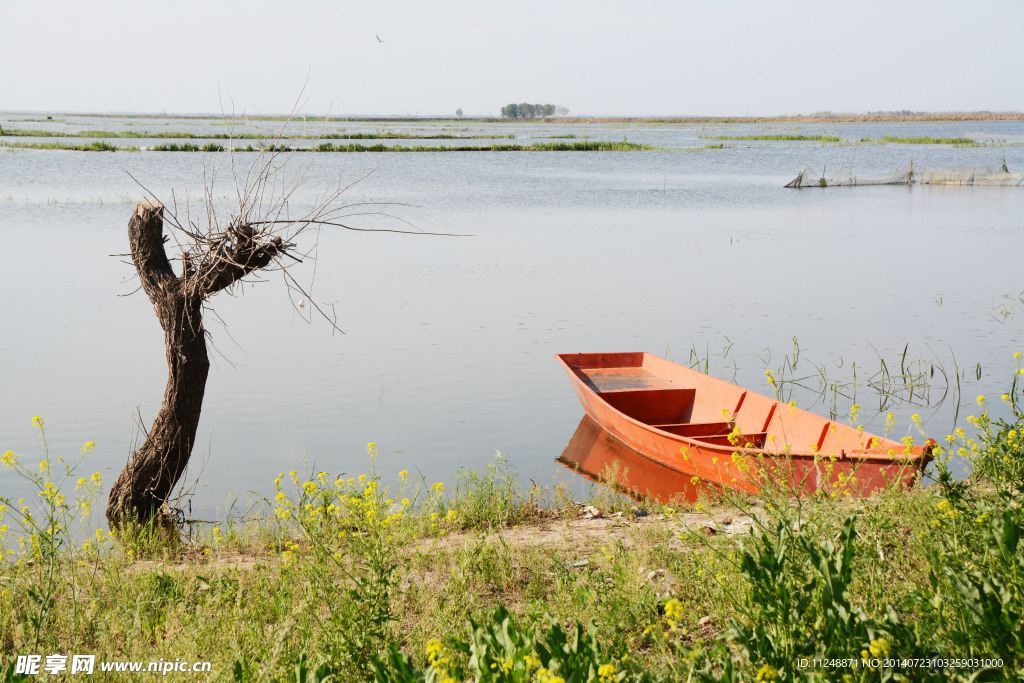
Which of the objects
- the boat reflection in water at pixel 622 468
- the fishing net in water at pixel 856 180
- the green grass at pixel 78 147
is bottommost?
the boat reflection in water at pixel 622 468

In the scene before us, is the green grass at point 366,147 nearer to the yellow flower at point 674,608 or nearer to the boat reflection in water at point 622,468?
the boat reflection in water at point 622,468

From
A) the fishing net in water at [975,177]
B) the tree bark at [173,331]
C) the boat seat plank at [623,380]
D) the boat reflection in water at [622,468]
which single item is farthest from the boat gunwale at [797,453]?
the fishing net in water at [975,177]

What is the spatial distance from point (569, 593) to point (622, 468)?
470 centimetres

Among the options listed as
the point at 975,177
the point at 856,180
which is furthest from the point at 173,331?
the point at 975,177

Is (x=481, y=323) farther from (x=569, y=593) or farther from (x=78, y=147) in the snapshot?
(x=78, y=147)

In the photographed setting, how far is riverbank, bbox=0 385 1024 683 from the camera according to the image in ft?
9.78

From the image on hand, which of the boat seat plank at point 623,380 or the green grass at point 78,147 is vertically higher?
the green grass at point 78,147

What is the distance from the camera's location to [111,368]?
1220 centimetres

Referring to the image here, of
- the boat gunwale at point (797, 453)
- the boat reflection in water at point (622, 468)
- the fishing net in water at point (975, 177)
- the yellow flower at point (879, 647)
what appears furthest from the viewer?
the fishing net in water at point (975, 177)

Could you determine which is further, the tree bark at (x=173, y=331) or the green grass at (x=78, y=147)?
the green grass at (x=78, y=147)

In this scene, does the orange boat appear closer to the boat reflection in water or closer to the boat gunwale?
the boat gunwale

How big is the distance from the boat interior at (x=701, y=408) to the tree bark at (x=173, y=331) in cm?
448

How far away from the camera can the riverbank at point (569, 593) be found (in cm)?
298

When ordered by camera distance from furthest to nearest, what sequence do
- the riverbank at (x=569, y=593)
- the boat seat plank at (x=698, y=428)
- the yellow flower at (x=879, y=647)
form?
the boat seat plank at (x=698, y=428) → the riverbank at (x=569, y=593) → the yellow flower at (x=879, y=647)
